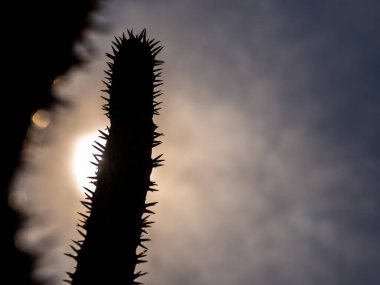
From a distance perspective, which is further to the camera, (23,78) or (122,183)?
(122,183)

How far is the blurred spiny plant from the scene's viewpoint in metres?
3.87

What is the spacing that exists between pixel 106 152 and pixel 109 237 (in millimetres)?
953

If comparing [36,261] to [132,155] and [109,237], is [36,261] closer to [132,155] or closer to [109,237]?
[109,237]

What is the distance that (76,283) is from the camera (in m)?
3.70

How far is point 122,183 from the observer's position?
4148 millimetres

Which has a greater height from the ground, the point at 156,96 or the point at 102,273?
the point at 156,96

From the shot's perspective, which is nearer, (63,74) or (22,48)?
(22,48)

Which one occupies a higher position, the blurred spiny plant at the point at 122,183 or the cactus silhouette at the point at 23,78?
the blurred spiny plant at the point at 122,183

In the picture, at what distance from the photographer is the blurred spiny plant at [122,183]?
387cm

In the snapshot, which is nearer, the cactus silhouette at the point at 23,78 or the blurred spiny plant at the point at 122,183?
the cactus silhouette at the point at 23,78

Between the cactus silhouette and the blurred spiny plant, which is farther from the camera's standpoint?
the blurred spiny plant

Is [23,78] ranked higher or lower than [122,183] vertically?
lower

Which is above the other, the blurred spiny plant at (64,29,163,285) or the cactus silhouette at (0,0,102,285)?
the blurred spiny plant at (64,29,163,285)

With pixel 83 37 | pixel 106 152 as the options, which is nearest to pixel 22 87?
pixel 83 37
